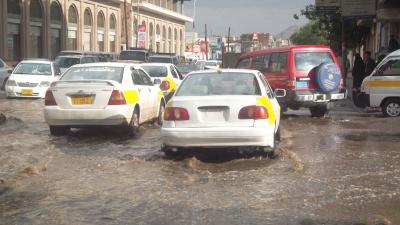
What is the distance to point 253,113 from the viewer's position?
8.76m

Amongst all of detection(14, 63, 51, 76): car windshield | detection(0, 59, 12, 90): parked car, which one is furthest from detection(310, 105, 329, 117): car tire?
detection(0, 59, 12, 90): parked car

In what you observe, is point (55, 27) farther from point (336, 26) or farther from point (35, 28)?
point (336, 26)

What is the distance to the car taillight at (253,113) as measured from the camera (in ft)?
28.7

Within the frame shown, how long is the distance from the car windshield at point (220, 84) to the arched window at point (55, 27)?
4427 cm

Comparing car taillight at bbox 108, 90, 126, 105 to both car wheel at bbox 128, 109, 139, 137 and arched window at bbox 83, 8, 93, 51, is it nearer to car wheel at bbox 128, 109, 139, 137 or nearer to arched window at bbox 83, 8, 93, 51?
car wheel at bbox 128, 109, 139, 137

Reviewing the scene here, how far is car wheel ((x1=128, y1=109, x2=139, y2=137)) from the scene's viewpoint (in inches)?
466

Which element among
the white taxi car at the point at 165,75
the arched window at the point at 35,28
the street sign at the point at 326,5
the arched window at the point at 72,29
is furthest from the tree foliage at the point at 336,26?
the arched window at the point at 72,29

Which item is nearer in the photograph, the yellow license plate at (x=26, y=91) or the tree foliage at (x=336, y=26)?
the yellow license plate at (x=26, y=91)

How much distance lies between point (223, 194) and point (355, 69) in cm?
1516

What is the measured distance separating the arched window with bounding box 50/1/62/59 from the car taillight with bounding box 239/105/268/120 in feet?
148

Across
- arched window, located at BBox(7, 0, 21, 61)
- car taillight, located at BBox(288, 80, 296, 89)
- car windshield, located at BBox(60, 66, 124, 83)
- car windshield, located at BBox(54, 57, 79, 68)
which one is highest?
arched window, located at BBox(7, 0, 21, 61)

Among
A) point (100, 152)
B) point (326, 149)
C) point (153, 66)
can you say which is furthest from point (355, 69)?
point (100, 152)

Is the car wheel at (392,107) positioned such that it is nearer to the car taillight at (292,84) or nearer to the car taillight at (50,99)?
the car taillight at (292,84)

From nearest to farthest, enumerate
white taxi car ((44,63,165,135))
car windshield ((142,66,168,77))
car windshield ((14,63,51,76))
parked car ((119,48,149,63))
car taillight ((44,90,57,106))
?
white taxi car ((44,63,165,135)) < car taillight ((44,90,57,106)) < car windshield ((142,66,168,77)) < car windshield ((14,63,51,76)) < parked car ((119,48,149,63))
